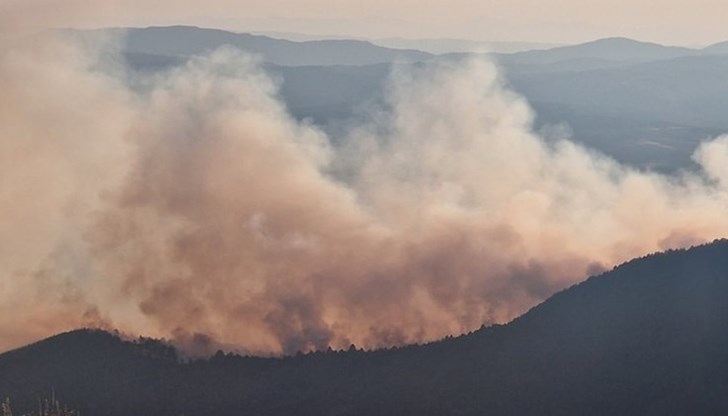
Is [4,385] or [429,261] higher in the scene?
[429,261]

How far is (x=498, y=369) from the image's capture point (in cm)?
10300

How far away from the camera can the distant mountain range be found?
94312mm

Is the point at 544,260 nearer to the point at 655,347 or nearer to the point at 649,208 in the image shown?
the point at 649,208

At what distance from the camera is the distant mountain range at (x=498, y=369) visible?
Result: 94.3m

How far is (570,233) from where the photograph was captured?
576 ft

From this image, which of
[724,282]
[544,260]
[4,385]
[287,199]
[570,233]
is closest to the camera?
[724,282]

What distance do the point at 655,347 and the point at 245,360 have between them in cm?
4838

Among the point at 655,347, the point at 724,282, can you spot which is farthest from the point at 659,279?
the point at 655,347

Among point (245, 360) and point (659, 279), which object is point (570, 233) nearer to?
point (659, 279)

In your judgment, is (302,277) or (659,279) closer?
(659,279)

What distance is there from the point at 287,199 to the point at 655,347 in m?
105

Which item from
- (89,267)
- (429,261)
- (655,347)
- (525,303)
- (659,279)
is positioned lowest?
(655,347)

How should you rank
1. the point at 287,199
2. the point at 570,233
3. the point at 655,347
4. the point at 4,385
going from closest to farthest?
the point at 655,347, the point at 4,385, the point at 570,233, the point at 287,199

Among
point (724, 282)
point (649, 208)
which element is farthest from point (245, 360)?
point (649, 208)
